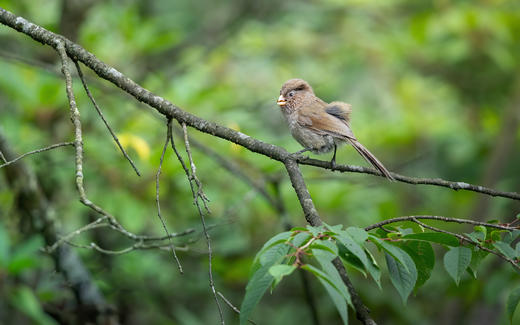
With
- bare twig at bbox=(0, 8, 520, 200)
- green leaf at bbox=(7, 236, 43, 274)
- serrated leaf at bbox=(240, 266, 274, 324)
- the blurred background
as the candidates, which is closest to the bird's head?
the blurred background

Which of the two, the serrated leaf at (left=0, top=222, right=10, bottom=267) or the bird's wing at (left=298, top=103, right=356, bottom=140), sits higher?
the bird's wing at (left=298, top=103, right=356, bottom=140)

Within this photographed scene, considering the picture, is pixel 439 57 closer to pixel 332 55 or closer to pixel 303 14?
pixel 332 55

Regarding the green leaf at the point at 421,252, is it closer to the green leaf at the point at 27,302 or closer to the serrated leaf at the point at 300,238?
the serrated leaf at the point at 300,238

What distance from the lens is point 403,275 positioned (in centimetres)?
188

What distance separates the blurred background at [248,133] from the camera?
4168mm

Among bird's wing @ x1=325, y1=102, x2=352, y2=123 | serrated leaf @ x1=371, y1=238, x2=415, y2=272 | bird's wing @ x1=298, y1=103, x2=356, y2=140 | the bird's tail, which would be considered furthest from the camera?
bird's wing @ x1=325, y1=102, x2=352, y2=123

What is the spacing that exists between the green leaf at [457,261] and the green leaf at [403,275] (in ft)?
0.51

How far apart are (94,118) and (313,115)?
2071 millimetres

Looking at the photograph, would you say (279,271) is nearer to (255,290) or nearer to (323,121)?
(255,290)

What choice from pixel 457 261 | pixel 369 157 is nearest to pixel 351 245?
pixel 457 261

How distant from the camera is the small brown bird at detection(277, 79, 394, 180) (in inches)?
142

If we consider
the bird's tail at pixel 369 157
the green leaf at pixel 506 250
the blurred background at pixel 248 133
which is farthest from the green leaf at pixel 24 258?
the green leaf at pixel 506 250

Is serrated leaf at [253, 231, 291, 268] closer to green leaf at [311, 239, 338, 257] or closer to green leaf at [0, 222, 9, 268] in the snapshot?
green leaf at [311, 239, 338, 257]

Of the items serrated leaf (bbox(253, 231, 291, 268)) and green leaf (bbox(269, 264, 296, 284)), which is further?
serrated leaf (bbox(253, 231, 291, 268))
